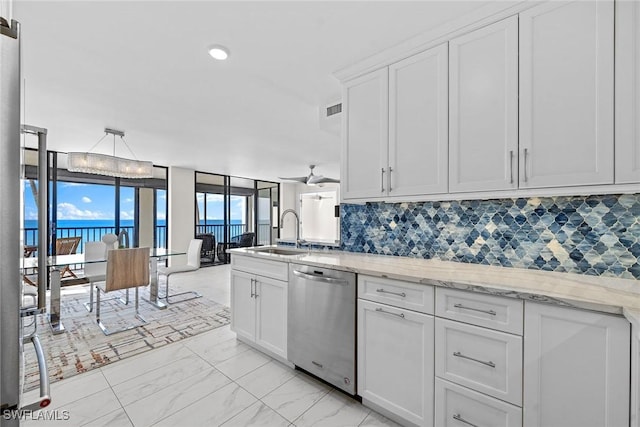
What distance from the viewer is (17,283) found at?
66 centimetres

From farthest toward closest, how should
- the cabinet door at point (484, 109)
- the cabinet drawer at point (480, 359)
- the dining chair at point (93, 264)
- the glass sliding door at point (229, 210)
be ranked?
the glass sliding door at point (229, 210), the dining chair at point (93, 264), the cabinet door at point (484, 109), the cabinet drawer at point (480, 359)

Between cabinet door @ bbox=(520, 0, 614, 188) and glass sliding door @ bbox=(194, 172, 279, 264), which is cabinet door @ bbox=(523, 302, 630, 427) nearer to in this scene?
cabinet door @ bbox=(520, 0, 614, 188)

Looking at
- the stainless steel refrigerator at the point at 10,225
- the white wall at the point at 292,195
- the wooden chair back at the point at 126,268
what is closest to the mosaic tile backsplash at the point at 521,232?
the stainless steel refrigerator at the point at 10,225

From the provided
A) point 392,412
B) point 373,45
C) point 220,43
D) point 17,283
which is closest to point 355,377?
point 392,412

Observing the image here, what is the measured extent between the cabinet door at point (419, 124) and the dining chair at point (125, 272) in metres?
3.12

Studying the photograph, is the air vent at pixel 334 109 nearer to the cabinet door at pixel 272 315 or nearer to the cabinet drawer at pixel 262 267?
the cabinet drawer at pixel 262 267

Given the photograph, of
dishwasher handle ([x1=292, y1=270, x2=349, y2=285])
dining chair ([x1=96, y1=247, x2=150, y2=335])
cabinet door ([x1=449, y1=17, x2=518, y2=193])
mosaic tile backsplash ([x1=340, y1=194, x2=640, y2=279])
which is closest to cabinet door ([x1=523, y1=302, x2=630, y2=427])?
mosaic tile backsplash ([x1=340, y1=194, x2=640, y2=279])

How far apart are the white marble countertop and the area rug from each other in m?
2.05

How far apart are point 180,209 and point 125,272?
3.62m

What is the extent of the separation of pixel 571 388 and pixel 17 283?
189 cm

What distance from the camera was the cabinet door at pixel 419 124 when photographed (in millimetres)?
1854

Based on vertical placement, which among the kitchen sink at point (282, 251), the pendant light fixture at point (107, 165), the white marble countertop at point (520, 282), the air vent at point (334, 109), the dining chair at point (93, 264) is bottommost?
the dining chair at point (93, 264)

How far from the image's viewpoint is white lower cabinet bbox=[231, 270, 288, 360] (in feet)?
7.59

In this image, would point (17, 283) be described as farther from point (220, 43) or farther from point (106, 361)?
point (106, 361)
